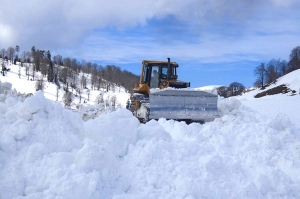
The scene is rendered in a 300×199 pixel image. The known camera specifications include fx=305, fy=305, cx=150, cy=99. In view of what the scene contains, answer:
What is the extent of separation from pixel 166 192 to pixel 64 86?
70906mm

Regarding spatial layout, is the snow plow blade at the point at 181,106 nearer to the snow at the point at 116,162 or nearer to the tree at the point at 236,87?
the snow at the point at 116,162

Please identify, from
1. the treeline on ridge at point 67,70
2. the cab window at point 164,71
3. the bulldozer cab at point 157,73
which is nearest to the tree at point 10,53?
the treeline on ridge at point 67,70

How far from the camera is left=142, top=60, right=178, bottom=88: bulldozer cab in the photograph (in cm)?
1187

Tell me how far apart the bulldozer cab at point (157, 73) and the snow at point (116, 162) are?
20.6ft

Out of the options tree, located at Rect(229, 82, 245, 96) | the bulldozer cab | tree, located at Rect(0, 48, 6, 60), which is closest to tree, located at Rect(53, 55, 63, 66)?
tree, located at Rect(0, 48, 6, 60)

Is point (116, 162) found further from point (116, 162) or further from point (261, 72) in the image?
point (261, 72)

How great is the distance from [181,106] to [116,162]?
5.10 metres

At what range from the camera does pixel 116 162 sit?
4422 millimetres

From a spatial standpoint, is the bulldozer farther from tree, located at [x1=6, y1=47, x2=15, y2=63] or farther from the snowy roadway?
tree, located at [x1=6, y1=47, x2=15, y2=63]

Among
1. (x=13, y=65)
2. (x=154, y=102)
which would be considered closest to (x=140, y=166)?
(x=154, y=102)

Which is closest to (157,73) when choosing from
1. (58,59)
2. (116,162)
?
(116,162)

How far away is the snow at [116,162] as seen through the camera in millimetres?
3879

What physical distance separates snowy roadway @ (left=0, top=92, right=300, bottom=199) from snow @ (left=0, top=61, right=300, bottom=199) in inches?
0.5

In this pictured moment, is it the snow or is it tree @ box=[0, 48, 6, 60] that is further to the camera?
tree @ box=[0, 48, 6, 60]
